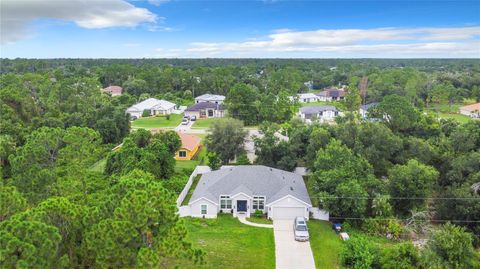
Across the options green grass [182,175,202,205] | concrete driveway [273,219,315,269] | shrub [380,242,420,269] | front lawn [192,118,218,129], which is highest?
shrub [380,242,420,269]

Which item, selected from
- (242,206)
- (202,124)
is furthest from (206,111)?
(242,206)

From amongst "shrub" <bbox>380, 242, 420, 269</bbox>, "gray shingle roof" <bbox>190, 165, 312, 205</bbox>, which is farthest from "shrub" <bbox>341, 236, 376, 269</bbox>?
"gray shingle roof" <bbox>190, 165, 312, 205</bbox>

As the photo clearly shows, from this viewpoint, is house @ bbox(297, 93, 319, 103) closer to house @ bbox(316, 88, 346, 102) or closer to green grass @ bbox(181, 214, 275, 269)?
house @ bbox(316, 88, 346, 102)

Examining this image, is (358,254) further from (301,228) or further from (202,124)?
(202,124)

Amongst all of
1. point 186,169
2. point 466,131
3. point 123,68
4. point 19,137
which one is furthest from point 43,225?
point 123,68

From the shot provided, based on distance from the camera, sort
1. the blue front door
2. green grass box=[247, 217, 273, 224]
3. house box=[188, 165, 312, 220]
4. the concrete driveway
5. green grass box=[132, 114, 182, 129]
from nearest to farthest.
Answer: the concrete driveway, green grass box=[247, 217, 273, 224], house box=[188, 165, 312, 220], the blue front door, green grass box=[132, 114, 182, 129]

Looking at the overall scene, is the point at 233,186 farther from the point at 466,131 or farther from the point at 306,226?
the point at 466,131
